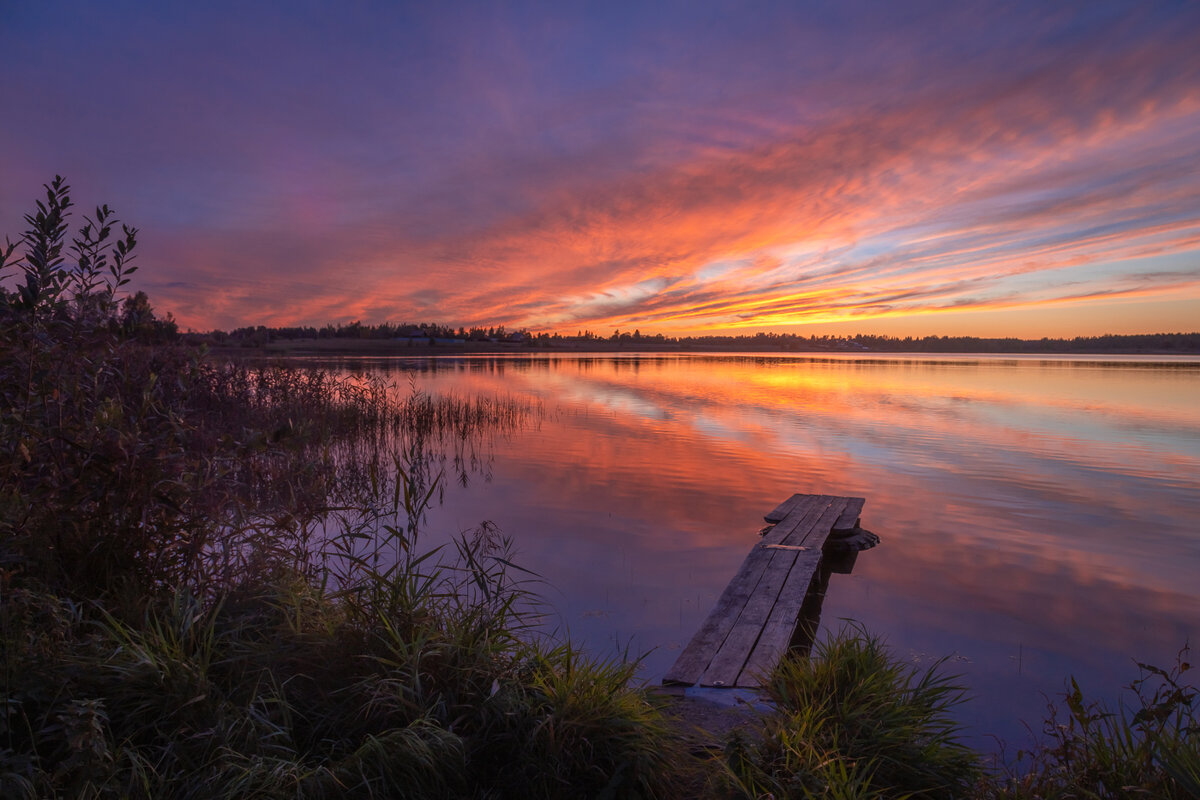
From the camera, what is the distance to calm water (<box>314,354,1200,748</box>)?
21.0ft

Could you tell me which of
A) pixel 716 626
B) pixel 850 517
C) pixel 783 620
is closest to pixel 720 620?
pixel 716 626

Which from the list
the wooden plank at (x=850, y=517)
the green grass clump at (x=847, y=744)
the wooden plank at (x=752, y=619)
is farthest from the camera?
the wooden plank at (x=850, y=517)

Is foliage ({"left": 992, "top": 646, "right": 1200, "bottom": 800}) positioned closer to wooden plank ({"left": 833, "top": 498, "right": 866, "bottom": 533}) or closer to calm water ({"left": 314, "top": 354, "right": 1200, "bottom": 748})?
calm water ({"left": 314, "top": 354, "right": 1200, "bottom": 748})

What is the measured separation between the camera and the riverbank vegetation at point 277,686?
3.10 m

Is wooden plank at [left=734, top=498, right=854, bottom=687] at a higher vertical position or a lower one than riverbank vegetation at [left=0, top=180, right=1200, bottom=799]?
lower

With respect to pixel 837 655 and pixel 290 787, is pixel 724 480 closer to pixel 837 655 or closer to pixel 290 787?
pixel 837 655

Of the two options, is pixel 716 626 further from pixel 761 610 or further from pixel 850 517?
pixel 850 517

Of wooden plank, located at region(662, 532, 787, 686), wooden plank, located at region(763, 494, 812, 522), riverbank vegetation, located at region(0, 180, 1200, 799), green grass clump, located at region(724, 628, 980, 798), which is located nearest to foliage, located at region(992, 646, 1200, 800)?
riverbank vegetation, located at region(0, 180, 1200, 799)

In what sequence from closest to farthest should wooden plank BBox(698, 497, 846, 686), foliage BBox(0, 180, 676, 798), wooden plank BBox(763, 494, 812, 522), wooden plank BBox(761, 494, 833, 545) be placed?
1. foliage BBox(0, 180, 676, 798)
2. wooden plank BBox(698, 497, 846, 686)
3. wooden plank BBox(761, 494, 833, 545)
4. wooden plank BBox(763, 494, 812, 522)

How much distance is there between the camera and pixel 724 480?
554 inches

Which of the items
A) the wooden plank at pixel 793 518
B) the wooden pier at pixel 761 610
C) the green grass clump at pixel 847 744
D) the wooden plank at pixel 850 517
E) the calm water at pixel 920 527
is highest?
the green grass clump at pixel 847 744

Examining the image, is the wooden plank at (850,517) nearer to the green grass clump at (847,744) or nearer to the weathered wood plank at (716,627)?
the weathered wood plank at (716,627)

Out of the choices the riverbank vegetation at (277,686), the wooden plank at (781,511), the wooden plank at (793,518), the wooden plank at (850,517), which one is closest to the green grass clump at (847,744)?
the riverbank vegetation at (277,686)

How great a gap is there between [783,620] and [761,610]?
273mm
